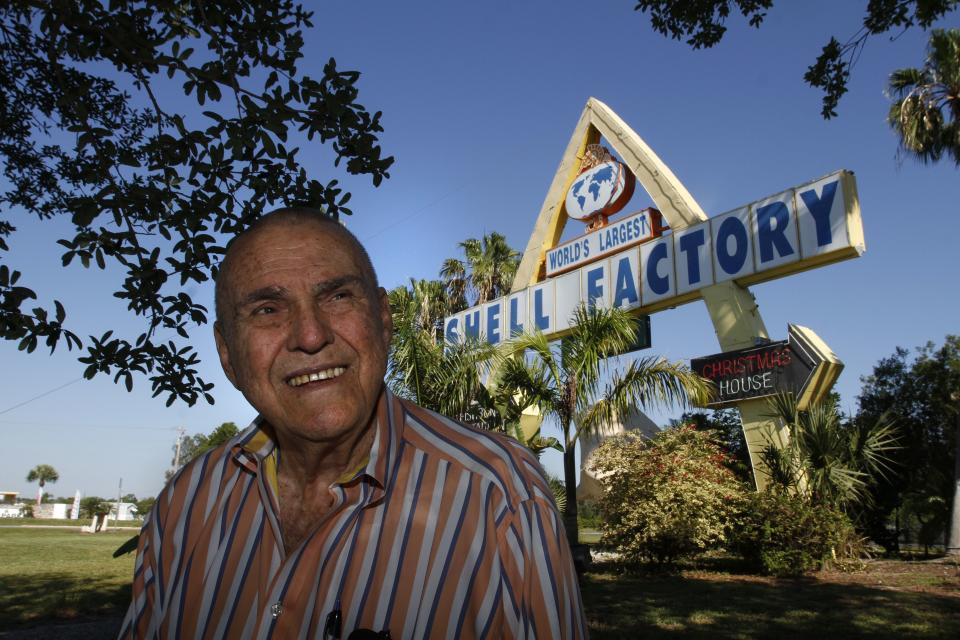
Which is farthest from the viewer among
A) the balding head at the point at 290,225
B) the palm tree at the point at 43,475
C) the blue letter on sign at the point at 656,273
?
the palm tree at the point at 43,475

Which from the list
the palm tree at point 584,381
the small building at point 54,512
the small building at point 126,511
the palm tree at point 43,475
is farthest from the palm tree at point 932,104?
the palm tree at point 43,475

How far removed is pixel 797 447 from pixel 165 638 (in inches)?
568

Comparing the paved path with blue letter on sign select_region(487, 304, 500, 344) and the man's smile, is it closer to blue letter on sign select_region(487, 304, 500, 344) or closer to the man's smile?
the man's smile

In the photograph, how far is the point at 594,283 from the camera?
18.8 m

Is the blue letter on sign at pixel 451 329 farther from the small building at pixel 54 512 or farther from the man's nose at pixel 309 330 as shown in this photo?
the small building at pixel 54 512

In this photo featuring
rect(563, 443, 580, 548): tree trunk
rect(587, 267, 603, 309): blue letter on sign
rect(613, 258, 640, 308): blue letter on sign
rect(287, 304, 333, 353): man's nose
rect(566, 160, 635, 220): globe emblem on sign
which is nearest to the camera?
rect(287, 304, 333, 353): man's nose

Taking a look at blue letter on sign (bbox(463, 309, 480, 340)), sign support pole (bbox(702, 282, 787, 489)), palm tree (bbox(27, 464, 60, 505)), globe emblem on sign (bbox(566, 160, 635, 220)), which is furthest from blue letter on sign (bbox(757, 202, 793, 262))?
palm tree (bbox(27, 464, 60, 505))

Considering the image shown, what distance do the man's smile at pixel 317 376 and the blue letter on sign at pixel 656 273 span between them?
16.0 m

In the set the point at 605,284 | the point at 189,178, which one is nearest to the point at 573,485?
the point at 605,284

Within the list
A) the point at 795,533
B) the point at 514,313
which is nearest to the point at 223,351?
the point at 795,533

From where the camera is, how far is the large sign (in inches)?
544

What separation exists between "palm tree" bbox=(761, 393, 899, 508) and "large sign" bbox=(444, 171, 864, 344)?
3.17 metres

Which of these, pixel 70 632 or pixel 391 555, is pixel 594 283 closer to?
pixel 70 632

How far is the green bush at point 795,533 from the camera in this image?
13.1 m
